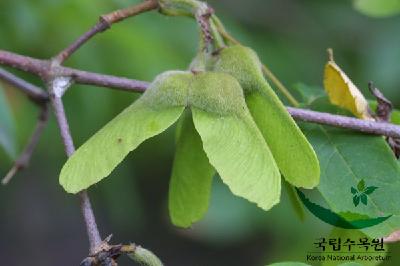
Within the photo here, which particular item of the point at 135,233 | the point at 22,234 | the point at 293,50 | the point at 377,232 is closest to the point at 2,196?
the point at 22,234

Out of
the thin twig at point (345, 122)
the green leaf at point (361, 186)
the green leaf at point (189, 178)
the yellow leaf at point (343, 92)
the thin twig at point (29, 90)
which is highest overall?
the thin twig at point (29, 90)

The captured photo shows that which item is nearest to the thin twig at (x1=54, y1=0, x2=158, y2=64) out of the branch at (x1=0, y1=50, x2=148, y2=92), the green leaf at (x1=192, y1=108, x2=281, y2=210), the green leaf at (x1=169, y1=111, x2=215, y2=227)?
the branch at (x1=0, y1=50, x2=148, y2=92)

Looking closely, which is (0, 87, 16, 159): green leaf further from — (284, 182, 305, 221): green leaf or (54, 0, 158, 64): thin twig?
(284, 182, 305, 221): green leaf

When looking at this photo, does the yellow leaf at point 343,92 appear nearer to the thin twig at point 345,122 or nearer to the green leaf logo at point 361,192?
the thin twig at point 345,122

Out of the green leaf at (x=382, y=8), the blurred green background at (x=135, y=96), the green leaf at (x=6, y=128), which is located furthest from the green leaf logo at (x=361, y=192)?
the blurred green background at (x=135, y=96)

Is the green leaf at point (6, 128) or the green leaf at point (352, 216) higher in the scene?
the green leaf at point (6, 128)

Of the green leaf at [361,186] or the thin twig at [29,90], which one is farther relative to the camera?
the thin twig at [29,90]
